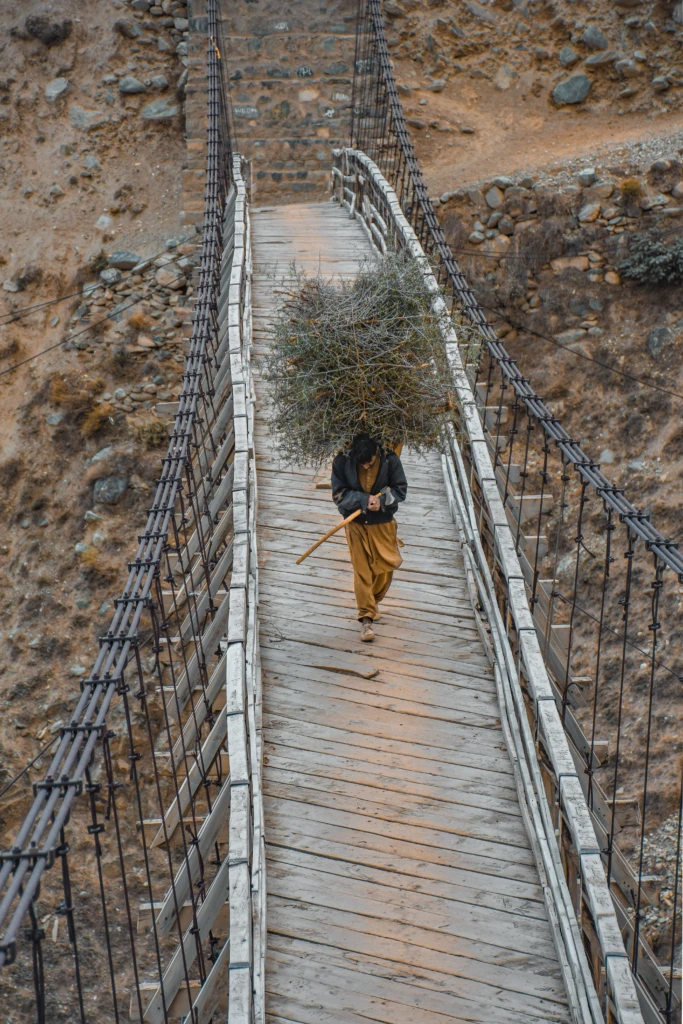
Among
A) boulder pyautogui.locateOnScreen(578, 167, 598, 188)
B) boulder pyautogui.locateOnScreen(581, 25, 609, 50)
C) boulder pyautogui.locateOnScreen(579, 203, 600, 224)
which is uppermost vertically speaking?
boulder pyautogui.locateOnScreen(581, 25, 609, 50)

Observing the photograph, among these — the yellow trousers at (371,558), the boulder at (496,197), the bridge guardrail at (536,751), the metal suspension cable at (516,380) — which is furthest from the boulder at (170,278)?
the yellow trousers at (371,558)

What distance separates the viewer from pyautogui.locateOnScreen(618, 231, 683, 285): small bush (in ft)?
35.6

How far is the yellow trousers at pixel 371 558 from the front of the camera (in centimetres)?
509

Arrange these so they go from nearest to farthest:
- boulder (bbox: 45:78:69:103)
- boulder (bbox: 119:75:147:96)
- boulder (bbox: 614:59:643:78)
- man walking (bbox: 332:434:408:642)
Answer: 1. man walking (bbox: 332:434:408:642)
2. boulder (bbox: 614:59:643:78)
3. boulder (bbox: 119:75:147:96)
4. boulder (bbox: 45:78:69:103)

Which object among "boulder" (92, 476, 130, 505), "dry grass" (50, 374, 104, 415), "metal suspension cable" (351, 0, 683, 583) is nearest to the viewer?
"metal suspension cable" (351, 0, 683, 583)

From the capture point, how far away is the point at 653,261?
1096 centimetres

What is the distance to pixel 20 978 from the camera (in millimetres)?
8562

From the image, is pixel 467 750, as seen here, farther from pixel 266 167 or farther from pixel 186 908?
pixel 266 167

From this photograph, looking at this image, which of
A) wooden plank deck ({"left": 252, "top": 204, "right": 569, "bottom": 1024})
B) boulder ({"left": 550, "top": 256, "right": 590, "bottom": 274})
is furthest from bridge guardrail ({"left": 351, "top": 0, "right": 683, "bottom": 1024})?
boulder ({"left": 550, "top": 256, "right": 590, "bottom": 274})

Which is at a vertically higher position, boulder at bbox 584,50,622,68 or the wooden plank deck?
boulder at bbox 584,50,622,68

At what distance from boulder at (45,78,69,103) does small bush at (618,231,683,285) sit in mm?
8441

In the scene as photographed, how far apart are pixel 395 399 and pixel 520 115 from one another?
10187 mm

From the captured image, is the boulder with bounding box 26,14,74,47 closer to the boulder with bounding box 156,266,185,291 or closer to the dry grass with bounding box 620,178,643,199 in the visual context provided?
the boulder with bounding box 156,266,185,291

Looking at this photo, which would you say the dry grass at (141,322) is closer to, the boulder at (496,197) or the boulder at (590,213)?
the boulder at (496,197)
